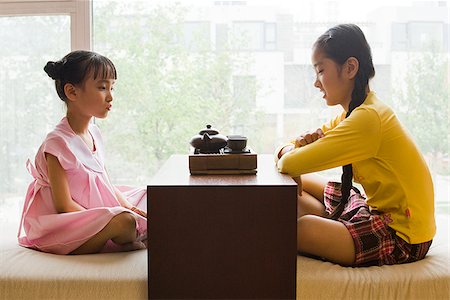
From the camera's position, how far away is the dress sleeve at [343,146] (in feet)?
6.14

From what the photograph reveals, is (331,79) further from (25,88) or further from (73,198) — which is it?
(25,88)

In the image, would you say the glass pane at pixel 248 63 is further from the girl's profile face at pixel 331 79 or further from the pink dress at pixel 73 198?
the girl's profile face at pixel 331 79

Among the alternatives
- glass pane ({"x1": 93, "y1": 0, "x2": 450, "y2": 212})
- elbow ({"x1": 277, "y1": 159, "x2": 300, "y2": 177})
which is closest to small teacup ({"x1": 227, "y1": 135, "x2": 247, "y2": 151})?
elbow ({"x1": 277, "y1": 159, "x2": 300, "y2": 177})

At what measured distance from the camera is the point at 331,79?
205cm

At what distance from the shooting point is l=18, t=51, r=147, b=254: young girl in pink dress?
2018 mm

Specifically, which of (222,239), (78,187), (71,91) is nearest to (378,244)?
→ (222,239)

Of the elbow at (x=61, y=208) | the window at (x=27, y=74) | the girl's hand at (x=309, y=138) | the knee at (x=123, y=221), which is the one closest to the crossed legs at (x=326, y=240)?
the girl's hand at (x=309, y=138)

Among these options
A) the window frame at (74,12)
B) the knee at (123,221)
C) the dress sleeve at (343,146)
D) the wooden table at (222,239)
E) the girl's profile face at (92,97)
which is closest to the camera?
the wooden table at (222,239)

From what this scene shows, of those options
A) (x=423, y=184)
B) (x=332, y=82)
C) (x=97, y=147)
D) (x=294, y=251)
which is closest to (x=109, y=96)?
(x=97, y=147)

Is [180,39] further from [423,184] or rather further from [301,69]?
[423,184]

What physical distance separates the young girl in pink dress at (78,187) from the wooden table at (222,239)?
322mm

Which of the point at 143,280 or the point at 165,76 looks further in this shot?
the point at 165,76

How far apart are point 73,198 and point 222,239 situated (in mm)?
663

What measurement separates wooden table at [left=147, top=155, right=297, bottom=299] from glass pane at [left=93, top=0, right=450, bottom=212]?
1337 millimetres
